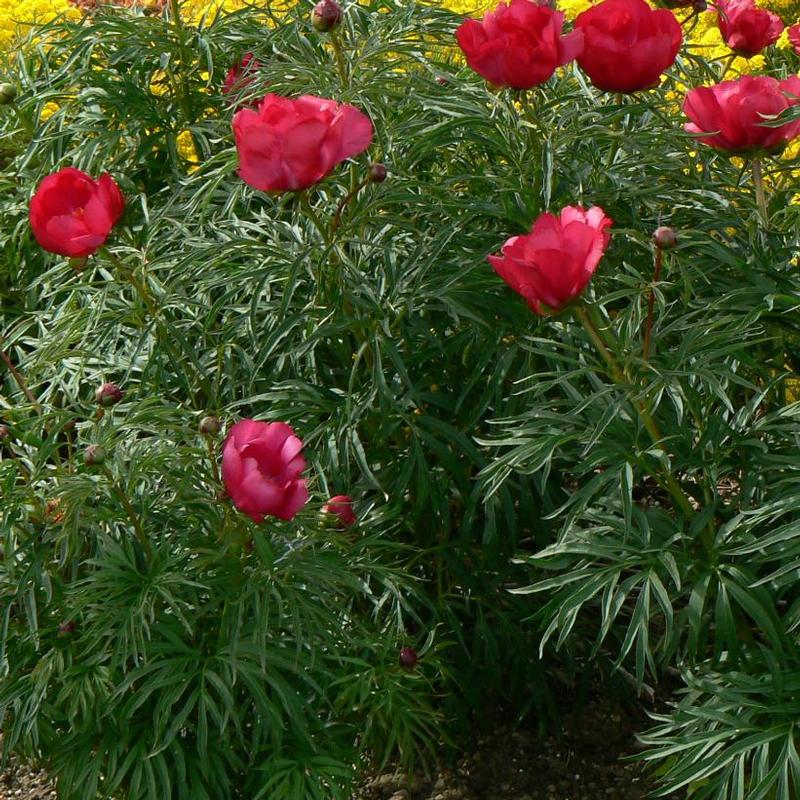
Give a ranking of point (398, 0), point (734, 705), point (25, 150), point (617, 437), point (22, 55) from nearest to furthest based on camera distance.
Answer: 1. point (734, 705)
2. point (617, 437)
3. point (398, 0)
4. point (25, 150)
5. point (22, 55)

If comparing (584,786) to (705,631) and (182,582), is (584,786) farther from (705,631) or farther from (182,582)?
(182,582)

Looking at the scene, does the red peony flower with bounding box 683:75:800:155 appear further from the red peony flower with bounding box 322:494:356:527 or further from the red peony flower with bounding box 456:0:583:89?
the red peony flower with bounding box 322:494:356:527

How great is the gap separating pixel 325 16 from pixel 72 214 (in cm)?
50

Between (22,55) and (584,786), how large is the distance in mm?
2102

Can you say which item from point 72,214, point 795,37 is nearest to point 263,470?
point 72,214

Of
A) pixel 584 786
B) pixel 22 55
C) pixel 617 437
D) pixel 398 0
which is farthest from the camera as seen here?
pixel 22 55

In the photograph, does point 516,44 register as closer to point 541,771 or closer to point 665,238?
point 665,238

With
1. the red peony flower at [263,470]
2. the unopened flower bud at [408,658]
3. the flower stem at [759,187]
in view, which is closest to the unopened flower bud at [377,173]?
the red peony flower at [263,470]

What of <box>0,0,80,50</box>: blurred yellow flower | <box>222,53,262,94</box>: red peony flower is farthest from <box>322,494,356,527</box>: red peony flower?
<box>0,0,80,50</box>: blurred yellow flower

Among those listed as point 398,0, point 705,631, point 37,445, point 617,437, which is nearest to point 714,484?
point 617,437

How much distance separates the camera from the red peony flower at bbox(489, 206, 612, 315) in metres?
1.72

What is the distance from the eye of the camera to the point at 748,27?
2463 mm

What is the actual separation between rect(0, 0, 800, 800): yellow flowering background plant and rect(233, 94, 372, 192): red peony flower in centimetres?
1

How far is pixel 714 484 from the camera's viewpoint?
76.7 inches
